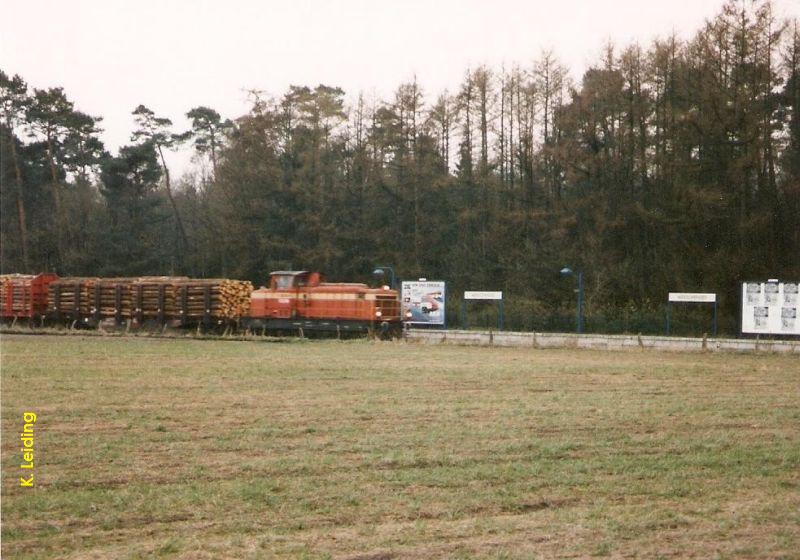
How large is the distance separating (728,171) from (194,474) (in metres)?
34.0

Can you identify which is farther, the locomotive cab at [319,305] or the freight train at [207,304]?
the freight train at [207,304]

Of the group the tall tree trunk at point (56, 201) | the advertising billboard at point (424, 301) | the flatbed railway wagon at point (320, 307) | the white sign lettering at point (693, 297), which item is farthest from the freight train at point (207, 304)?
the white sign lettering at point (693, 297)

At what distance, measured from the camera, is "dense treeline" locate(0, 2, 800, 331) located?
Result: 123 ft

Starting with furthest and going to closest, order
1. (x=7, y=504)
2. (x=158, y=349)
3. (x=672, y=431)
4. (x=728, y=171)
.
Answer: (x=728, y=171), (x=158, y=349), (x=672, y=431), (x=7, y=504)

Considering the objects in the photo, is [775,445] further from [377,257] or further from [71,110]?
[377,257]

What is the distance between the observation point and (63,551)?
764cm

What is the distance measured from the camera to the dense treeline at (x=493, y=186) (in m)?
37.6

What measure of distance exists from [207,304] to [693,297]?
70.0 feet

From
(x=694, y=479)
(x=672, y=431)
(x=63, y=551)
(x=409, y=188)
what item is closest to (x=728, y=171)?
(x=409, y=188)

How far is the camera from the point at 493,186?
57.2 metres

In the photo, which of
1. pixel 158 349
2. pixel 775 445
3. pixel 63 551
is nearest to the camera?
pixel 63 551

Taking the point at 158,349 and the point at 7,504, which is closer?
the point at 7,504

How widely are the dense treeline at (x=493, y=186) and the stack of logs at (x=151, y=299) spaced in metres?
6.76

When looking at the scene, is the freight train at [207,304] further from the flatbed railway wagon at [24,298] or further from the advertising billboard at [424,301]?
the advertising billboard at [424,301]
